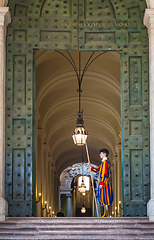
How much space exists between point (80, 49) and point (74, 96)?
11.9m

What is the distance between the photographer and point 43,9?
38.0 ft

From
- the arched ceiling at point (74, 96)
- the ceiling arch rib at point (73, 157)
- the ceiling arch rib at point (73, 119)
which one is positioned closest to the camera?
the arched ceiling at point (74, 96)

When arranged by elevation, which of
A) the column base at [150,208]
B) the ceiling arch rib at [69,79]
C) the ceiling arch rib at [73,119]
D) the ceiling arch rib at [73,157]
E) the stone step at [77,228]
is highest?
the ceiling arch rib at [73,157]

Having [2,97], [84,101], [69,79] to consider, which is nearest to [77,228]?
[2,97]

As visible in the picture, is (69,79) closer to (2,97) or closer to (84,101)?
(84,101)

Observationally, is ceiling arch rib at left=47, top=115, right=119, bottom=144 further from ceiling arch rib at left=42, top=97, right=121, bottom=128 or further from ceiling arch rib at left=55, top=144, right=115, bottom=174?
ceiling arch rib at left=55, top=144, right=115, bottom=174

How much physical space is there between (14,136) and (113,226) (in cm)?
351

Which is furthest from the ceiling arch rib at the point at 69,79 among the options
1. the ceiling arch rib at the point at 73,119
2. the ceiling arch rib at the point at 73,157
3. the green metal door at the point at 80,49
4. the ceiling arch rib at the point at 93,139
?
the ceiling arch rib at the point at 73,157

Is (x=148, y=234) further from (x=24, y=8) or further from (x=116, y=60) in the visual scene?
(x=116, y=60)

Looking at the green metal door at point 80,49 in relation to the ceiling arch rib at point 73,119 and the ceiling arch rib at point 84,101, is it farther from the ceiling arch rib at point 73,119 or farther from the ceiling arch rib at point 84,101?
the ceiling arch rib at point 73,119

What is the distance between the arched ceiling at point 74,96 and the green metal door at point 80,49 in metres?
5.10

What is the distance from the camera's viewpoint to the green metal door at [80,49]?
Answer: 10758 mm

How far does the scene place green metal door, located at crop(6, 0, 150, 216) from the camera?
1076cm

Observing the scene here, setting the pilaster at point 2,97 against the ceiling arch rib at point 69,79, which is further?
the ceiling arch rib at point 69,79
